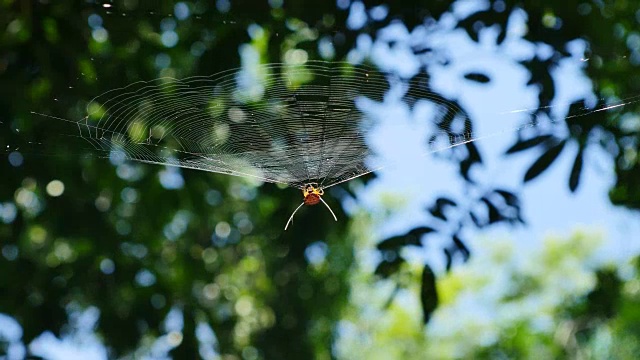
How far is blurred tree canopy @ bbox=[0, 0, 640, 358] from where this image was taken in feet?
5.90

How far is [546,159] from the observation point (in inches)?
68.4

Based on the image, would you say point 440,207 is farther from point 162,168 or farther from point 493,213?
point 162,168

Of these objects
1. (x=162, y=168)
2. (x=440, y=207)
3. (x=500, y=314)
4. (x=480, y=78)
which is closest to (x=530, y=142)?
(x=480, y=78)

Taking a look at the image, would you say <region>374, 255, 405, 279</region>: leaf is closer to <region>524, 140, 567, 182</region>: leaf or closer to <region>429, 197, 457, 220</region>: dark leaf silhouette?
<region>429, 197, 457, 220</region>: dark leaf silhouette

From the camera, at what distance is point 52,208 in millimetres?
2590

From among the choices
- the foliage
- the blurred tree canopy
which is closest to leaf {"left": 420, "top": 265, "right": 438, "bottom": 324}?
the blurred tree canopy

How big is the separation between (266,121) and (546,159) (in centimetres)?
58

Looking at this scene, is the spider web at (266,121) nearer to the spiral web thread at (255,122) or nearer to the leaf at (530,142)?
the spiral web thread at (255,122)

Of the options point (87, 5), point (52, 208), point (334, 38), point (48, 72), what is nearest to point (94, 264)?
point (52, 208)

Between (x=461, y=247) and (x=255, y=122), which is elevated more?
(x=255, y=122)

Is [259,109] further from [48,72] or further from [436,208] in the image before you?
[48,72]

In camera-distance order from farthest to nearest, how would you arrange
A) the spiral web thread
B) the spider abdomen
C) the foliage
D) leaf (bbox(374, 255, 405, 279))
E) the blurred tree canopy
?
the foliage → leaf (bbox(374, 255, 405, 279)) → the blurred tree canopy → the spider abdomen → the spiral web thread

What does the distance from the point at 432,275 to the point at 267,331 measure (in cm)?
207

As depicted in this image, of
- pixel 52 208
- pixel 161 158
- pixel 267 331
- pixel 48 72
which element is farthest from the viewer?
pixel 267 331
